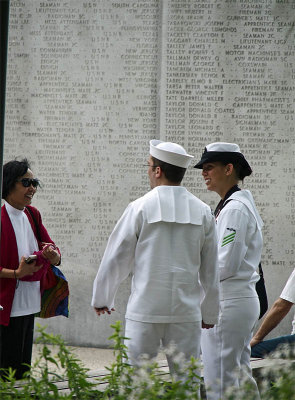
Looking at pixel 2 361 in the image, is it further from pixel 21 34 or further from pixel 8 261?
pixel 21 34

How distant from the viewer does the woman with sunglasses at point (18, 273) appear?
14.0ft

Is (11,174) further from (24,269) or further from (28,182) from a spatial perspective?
(24,269)

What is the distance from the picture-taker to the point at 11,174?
452 centimetres

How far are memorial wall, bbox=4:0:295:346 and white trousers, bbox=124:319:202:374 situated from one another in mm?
3534

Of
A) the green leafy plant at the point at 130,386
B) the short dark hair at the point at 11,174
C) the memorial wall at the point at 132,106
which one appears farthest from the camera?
the memorial wall at the point at 132,106

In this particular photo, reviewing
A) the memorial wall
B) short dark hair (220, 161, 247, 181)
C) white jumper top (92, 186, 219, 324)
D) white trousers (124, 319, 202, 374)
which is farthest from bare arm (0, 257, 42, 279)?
the memorial wall

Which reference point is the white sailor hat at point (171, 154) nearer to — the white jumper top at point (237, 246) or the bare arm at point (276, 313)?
the white jumper top at point (237, 246)

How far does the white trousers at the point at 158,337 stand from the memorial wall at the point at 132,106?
11.6 ft

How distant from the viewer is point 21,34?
7.22 metres

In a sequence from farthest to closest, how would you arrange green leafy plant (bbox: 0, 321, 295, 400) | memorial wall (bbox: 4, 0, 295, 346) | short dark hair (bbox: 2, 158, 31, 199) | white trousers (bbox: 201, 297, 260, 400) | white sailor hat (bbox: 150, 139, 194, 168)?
memorial wall (bbox: 4, 0, 295, 346), short dark hair (bbox: 2, 158, 31, 199), white trousers (bbox: 201, 297, 260, 400), white sailor hat (bbox: 150, 139, 194, 168), green leafy plant (bbox: 0, 321, 295, 400)

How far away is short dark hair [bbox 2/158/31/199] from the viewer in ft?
14.7

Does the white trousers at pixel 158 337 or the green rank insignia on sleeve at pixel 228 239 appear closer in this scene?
the white trousers at pixel 158 337

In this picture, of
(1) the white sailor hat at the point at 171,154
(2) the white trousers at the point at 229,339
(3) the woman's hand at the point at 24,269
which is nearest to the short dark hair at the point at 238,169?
(1) the white sailor hat at the point at 171,154

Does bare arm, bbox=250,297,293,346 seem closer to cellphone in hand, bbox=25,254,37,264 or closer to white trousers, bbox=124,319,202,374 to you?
white trousers, bbox=124,319,202,374
